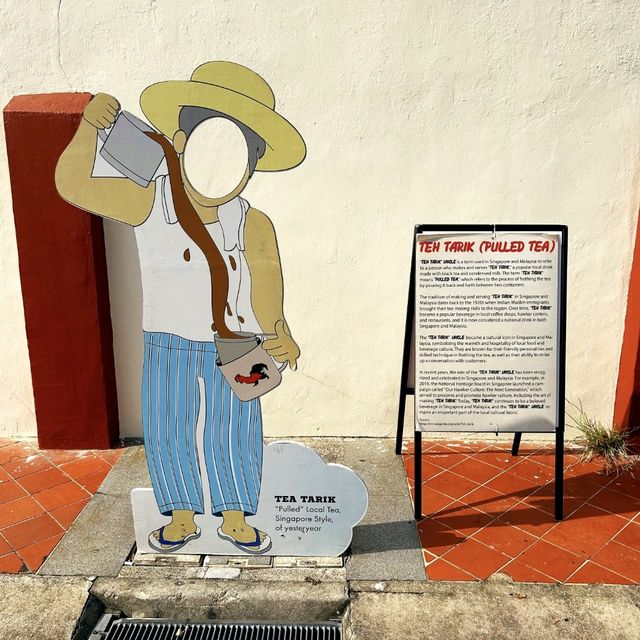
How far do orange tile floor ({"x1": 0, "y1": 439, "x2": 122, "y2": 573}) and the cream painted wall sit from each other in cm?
100

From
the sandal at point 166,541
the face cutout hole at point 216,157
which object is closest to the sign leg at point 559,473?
the sandal at point 166,541

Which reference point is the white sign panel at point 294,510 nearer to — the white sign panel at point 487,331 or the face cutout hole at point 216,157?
the white sign panel at point 487,331

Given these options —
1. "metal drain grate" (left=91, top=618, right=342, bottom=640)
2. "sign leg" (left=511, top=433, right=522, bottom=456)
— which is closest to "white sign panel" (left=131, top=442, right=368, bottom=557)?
"metal drain grate" (left=91, top=618, right=342, bottom=640)

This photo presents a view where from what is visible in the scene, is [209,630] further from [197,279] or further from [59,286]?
[59,286]

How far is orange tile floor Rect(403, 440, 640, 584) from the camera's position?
323cm

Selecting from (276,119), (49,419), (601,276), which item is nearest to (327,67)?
(276,119)

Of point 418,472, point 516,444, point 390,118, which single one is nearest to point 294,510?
point 418,472

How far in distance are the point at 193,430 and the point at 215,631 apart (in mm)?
982

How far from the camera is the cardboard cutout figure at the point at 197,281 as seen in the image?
285 cm

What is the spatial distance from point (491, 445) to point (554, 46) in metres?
2.91

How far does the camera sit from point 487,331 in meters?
3.46

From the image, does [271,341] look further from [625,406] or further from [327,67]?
[625,406]

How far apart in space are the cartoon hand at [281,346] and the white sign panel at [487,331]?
809mm

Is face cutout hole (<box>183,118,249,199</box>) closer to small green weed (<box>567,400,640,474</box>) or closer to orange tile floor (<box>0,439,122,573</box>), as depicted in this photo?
orange tile floor (<box>0,439,122,573</box>)
